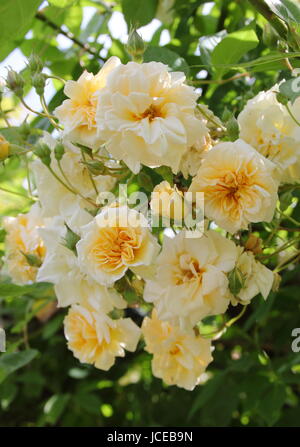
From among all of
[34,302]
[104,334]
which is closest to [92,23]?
[34,302]

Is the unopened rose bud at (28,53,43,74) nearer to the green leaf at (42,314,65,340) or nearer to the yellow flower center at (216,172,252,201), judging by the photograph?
the yellow flower center at (216,172,252,201)

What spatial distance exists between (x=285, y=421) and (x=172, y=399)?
25cm

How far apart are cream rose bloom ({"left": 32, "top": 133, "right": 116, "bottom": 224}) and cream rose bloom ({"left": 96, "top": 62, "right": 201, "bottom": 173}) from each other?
0.13 meters

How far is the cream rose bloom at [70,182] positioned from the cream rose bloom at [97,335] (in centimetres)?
13

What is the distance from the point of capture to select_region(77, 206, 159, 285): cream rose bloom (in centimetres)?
66

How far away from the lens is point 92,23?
1212 millimetres

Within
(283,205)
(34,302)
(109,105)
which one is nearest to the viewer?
(109,105)

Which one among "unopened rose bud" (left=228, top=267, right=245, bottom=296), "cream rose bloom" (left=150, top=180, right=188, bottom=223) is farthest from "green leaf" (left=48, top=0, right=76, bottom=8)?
"unopened rose bud" (left=228, top=267, right=245, bottom=296)

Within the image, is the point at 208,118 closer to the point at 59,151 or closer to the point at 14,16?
the point at 59,151

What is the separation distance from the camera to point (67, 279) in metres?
0.77

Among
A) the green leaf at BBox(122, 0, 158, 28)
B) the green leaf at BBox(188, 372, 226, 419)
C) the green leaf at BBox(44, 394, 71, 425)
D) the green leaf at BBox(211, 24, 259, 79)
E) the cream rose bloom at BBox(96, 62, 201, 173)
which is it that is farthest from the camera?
the green leaf at BBox(44, 394, 71, 425)

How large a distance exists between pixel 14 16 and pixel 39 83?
0.38 ft

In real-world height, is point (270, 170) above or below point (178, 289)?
above
